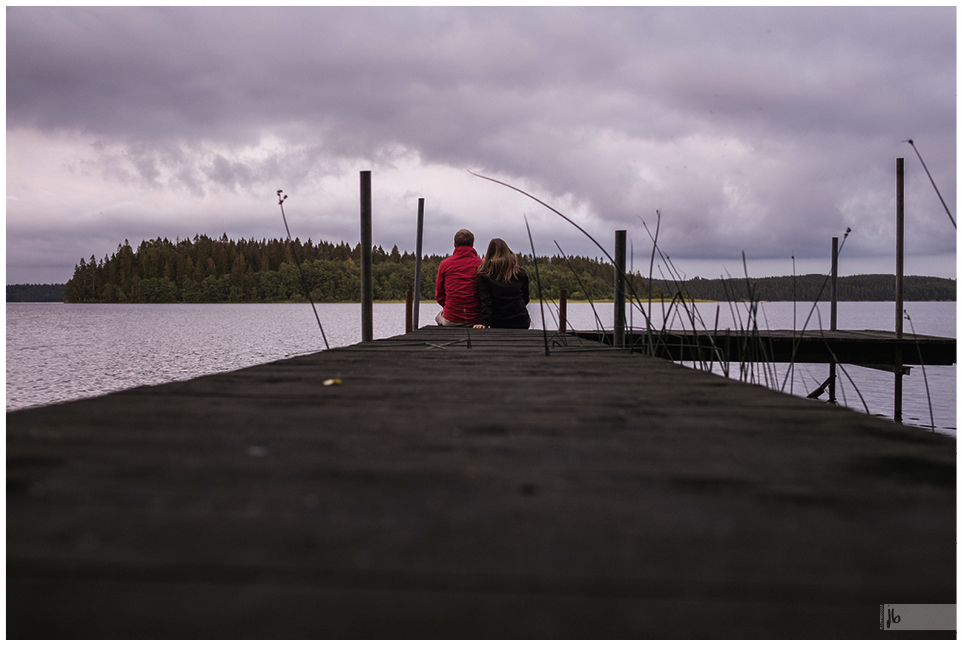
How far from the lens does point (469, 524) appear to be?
32.6 inches

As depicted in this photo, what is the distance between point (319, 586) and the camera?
674 mm

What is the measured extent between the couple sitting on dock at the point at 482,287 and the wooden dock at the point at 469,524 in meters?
4.14

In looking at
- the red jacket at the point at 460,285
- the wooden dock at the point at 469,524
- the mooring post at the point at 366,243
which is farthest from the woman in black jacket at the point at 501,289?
the wooden dock at the point at 469,524

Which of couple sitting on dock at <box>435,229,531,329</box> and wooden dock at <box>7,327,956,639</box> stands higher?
couple sitting on dock at <box>435,229,531,329</box>

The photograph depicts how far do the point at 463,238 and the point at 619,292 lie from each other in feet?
7.73

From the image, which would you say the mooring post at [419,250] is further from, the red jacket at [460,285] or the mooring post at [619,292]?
the mooring post at [619,292]

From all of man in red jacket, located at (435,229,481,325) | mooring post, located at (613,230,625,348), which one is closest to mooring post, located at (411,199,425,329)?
man in red jacket, located at (435,229,481,325)

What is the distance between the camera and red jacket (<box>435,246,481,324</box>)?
5895 millimetres

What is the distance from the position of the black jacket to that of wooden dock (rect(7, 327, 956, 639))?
13.8 feet

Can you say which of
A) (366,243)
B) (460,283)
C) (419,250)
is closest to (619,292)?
(460,283)

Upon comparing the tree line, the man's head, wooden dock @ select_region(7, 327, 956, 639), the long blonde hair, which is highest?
the tree line

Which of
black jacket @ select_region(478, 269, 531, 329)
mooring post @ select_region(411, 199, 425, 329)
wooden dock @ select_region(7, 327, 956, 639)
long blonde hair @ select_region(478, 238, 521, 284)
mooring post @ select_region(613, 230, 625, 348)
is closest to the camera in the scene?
wooden dock @ select_region(7, 327, 956, 639)

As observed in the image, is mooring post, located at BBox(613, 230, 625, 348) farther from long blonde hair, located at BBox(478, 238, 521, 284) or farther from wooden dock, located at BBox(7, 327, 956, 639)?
wooden dock, located at BBox(7, 327, 956, 639)

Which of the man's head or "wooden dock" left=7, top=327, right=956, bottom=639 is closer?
"wooden dock" left=7, top=327, right=956, bottom=639
